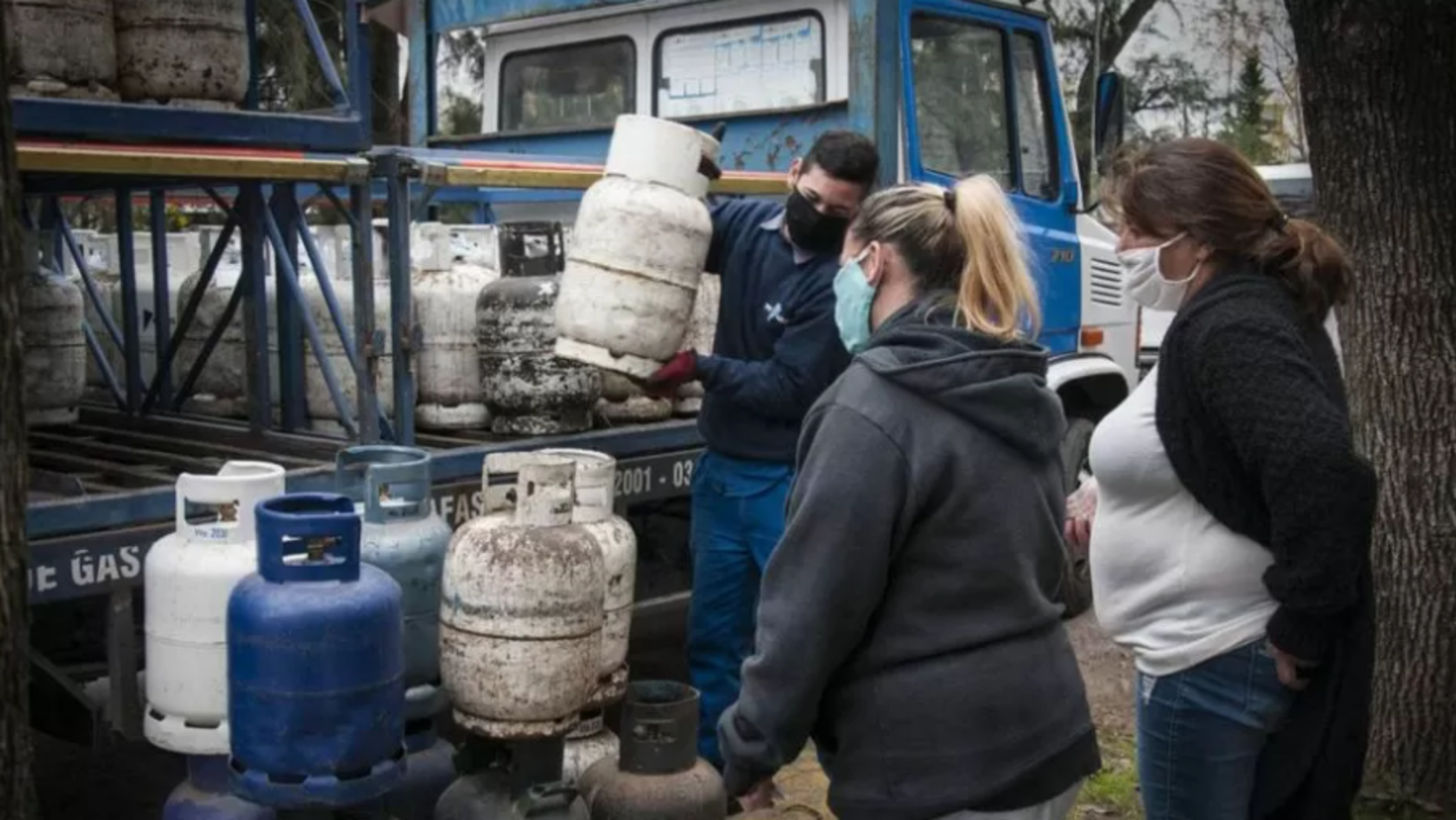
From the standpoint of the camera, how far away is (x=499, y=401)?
4.88 m

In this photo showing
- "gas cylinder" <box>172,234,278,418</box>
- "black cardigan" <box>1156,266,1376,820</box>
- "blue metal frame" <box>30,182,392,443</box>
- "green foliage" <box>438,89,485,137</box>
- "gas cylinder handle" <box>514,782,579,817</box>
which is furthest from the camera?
"green foliage" <box>438,89,485,137</box>

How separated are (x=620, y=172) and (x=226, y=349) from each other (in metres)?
1.97

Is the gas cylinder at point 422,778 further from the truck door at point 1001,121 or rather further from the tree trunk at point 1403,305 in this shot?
the truck door at point 1001,121

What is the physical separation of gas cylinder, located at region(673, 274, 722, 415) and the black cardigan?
2.95 m

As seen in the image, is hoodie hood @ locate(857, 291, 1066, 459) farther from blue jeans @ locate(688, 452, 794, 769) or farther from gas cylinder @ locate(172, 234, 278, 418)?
gas cylinder @ locate(172, 234, 278, 418)

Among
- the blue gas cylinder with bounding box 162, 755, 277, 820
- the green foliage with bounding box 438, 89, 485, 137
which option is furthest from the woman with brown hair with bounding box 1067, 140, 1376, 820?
the green foliage with bounding box 438, 89, 485, 137

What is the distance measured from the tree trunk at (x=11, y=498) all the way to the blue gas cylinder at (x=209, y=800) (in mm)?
800

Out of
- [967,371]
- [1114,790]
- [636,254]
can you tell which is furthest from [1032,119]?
[967,371]

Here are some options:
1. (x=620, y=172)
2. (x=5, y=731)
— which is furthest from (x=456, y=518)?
(x=5, y=731)

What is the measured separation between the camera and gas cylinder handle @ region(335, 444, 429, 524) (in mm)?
3826

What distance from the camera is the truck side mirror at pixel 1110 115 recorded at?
20.8ft

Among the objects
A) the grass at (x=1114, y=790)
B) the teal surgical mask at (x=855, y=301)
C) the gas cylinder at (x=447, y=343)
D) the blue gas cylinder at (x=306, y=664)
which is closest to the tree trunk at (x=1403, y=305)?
the grass at (x=1114, y=790)

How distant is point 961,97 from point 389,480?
3.34 m

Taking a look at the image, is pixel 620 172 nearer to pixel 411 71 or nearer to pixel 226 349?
pixel 226 349
